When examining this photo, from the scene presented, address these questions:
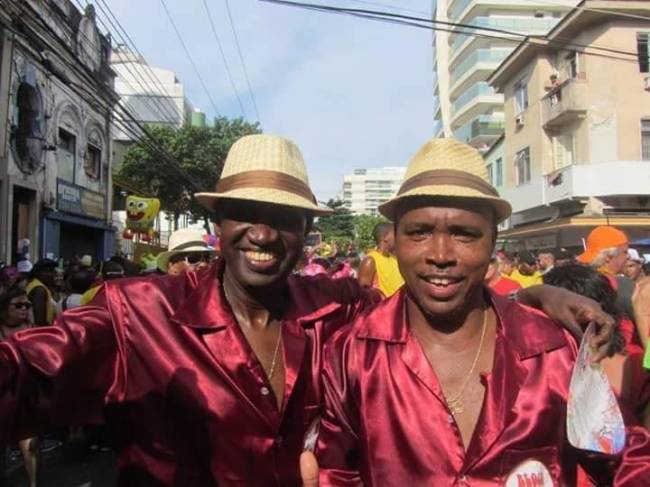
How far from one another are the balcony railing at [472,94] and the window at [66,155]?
3388 centimetres

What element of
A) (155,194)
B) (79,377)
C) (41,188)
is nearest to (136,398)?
(79,377)

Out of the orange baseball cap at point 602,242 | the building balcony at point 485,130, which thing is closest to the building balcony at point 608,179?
the orange baseball cap at point 602,242

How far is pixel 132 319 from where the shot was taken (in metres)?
1.97

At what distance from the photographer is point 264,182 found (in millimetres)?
2100

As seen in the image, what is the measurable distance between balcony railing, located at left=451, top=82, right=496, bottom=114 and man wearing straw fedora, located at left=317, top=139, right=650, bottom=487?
44960 mm

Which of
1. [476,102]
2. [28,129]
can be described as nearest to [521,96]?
[476,102]

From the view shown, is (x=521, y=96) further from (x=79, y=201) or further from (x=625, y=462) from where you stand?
(x=625, y=462)

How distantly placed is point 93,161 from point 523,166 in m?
17.8

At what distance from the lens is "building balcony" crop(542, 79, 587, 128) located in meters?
21.9

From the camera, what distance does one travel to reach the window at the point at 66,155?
16188 millimetres

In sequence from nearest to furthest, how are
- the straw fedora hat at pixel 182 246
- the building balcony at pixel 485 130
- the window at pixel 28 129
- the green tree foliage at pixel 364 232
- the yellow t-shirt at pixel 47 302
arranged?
the yellow t-shirt at pixel 47 302 < the straw fedora hat at pixel 182 246 < the window at pixel 28 129 < the building balcony at pixel 485 130 < the green tree foliage at pixel 364 232

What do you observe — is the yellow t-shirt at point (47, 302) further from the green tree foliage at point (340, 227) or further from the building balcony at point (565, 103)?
the green tree foliage at point (340, 227)

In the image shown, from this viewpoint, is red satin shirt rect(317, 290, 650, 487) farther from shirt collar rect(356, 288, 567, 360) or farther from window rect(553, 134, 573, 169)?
window rect(553, 134, 573, 169)

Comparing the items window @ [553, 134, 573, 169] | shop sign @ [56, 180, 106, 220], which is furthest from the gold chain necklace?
window @ [553, 134, 573, 169]
